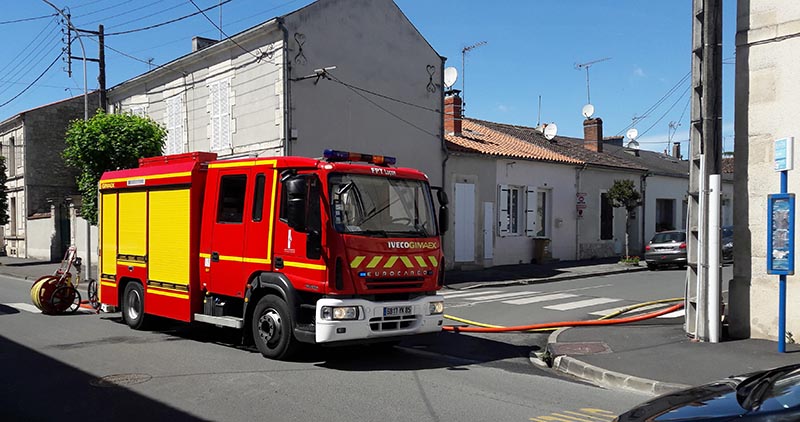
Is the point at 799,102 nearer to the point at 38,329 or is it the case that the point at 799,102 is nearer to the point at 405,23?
the point at 38,329

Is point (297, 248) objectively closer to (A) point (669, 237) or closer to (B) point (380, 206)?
(B) point (380, 206)

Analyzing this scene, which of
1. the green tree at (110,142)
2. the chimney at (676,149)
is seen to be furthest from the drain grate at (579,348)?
the chimney at (676,149)

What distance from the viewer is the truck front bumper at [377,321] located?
8.03 metres

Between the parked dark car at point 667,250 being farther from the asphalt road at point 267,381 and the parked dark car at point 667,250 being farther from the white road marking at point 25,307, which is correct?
the white road marking at point 25,307

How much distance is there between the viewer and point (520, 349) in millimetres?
10188

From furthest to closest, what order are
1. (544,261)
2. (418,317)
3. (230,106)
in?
(544,261)
(230,106)
(418,317)

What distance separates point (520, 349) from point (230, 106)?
13.6m

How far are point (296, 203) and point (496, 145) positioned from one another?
18589 millimetres

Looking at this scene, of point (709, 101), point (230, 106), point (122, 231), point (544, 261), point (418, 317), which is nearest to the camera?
point (418, 317)

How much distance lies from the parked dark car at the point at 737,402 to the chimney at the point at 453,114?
21461mm

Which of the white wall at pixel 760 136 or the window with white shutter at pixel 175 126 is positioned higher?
the window with white shutter at pixel 175 126

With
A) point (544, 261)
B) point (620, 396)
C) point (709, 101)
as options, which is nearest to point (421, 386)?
point (620, 396)

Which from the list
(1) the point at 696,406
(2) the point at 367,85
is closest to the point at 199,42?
(2) the point at 367,85

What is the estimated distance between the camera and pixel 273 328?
8648 millimetres
